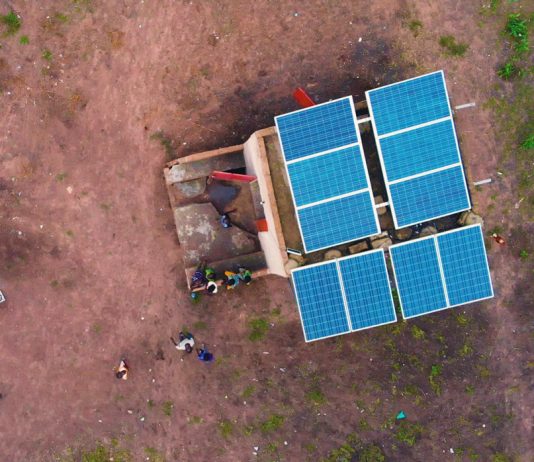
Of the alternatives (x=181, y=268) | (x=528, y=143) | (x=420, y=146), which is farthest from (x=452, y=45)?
(x=181, y=268)

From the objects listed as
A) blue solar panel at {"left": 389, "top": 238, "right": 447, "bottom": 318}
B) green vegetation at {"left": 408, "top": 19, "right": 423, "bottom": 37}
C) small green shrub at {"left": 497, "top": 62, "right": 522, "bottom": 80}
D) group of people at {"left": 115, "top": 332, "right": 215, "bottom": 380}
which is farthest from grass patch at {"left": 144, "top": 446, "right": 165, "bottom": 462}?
small green shrub at {"left": 497, "top": 62, "right": 522, "bottom": 80}

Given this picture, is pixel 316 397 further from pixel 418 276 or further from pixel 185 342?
pixel 418 276

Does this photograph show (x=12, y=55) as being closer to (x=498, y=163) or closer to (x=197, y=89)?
(x=197, y=89)

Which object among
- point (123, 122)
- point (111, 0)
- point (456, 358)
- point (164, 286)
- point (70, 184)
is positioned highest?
point (111, 0)

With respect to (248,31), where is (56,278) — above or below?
below

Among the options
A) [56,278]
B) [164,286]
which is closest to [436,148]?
[164,286]

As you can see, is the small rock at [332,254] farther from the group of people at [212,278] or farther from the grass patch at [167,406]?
the grass patch at [167,406]
